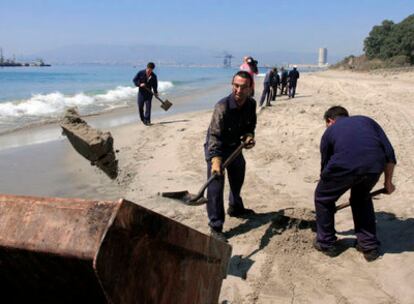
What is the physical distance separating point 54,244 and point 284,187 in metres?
5.06

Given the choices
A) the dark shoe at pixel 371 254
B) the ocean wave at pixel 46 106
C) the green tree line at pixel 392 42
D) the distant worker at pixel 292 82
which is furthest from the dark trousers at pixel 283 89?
the green tree line at pixel 392 42

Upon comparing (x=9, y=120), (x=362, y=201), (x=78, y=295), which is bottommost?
Answer: (x=9, y=120)

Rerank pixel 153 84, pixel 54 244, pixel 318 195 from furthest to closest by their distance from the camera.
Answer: pixel 153 84
pixel 318 195
pixel 54 244

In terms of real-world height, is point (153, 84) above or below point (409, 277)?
above

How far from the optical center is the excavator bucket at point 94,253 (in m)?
1.58

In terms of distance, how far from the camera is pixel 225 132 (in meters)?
4.57

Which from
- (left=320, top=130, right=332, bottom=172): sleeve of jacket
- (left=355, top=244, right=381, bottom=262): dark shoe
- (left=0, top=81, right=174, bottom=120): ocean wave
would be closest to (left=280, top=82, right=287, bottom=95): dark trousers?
(left=0, top=81, right=174, bottom=120): ocean wave

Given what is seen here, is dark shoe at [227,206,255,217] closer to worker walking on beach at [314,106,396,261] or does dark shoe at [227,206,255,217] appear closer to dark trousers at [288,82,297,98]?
worker walking on beach at [314,106,396,261]

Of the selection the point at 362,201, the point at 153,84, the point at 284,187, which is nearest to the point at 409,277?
the point at 362,201

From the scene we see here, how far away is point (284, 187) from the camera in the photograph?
6480 millimetres

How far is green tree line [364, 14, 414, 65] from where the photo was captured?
214 ft

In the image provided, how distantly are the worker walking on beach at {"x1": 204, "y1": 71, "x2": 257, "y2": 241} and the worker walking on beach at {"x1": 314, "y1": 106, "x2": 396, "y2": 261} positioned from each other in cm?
79

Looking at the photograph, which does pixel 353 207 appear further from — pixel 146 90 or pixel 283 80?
pixel 283 80

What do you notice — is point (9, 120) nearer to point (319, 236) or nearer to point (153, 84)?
point (153, 84)
